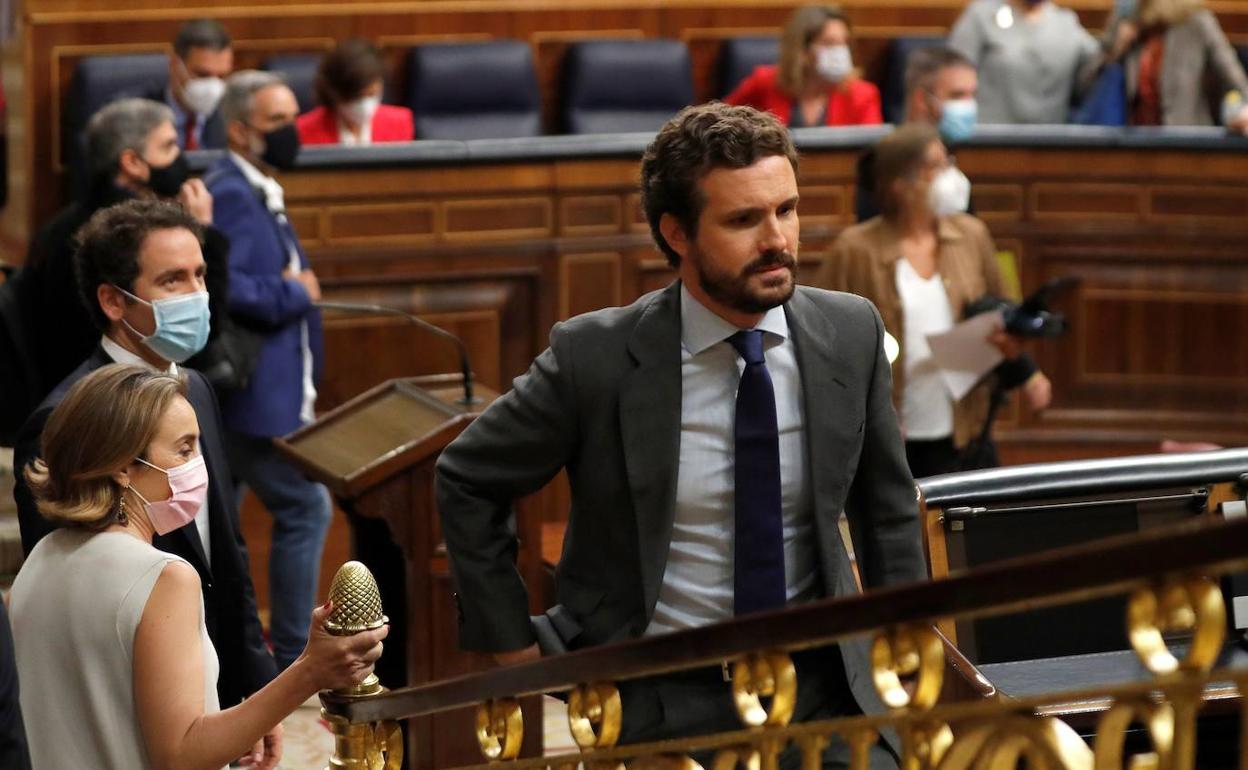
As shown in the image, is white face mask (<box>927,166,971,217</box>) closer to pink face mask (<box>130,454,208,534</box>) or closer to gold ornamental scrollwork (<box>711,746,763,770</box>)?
pink face mask (<box>130,454,208,534</box>)

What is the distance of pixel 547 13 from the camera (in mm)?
8648

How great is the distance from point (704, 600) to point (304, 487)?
270 centimetres

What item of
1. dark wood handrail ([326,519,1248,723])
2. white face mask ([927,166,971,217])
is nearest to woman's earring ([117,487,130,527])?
dark wood handrail ([326,519,1248,723])

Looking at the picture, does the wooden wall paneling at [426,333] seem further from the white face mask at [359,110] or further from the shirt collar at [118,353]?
the shirt collar at [118,353]

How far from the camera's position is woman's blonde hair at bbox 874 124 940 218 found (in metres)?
5.12

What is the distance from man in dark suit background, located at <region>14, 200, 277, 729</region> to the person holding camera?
202 cm

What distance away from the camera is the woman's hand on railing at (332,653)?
2627mm

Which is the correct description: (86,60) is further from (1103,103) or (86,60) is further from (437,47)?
(1103,103)

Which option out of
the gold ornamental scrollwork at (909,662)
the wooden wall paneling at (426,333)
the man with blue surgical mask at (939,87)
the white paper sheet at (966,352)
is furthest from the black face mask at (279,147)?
the gold ornamental scrollwork at (909,662)

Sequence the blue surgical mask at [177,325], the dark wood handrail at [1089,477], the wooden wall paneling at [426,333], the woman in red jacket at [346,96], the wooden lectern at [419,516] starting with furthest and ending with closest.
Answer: the woman in red jacket at [346,96]
the wooden wall paneling at [426,333]
the wooden lectern at [419,516]
the blue surgical mask at [177,325]
the dark wood handrail at [1089,477]

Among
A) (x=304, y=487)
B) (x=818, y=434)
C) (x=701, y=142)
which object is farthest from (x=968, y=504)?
(x=304, y=487)

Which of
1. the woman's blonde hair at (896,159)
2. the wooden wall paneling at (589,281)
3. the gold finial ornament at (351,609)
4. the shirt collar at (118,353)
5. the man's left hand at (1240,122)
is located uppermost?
the man's left hand at (1240,122)

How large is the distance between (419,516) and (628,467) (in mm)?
1762

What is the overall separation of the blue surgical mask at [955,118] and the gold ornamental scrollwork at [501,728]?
4422 millimetres
